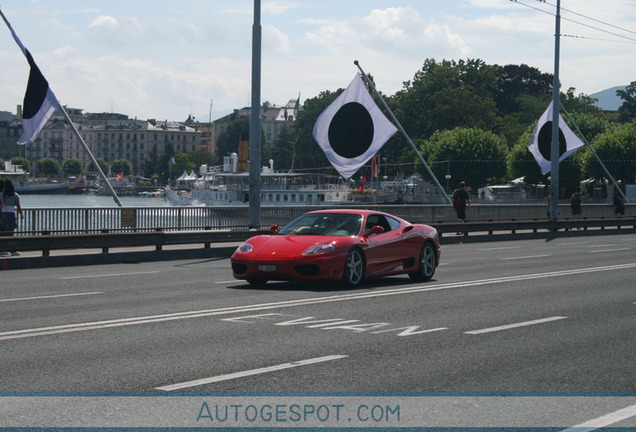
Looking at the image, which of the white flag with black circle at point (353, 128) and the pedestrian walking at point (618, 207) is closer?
the white flag with black circle at point (353, 128)

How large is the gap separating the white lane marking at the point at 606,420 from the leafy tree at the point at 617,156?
80.3 meters

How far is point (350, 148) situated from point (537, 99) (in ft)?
327

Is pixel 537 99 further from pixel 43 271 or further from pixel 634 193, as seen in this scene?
pixel 43 271

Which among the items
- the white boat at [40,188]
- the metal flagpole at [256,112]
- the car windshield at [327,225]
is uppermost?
the metal flagpole at [256,112]

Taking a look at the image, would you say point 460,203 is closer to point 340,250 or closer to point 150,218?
point 150,218

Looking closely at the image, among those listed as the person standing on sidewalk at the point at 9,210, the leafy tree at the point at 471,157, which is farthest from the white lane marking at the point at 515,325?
the leafy tree at the point at 471,157

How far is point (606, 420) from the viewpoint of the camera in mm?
6586

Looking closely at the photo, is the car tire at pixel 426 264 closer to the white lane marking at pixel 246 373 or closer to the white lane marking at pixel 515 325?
the white lane marking at pixel 515 325

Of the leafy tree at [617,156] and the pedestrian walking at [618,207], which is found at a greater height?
the leafy tree at [617,156]

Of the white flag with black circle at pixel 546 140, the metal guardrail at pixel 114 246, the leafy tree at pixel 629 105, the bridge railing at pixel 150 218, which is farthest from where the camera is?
the leafy tree at pixel 629 105

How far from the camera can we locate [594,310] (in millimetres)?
12969

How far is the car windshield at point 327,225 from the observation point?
16.2 m

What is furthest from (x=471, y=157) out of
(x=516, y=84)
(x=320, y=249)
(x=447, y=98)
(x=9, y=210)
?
(x=320, y=249)

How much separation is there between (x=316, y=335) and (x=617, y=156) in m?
81.6
